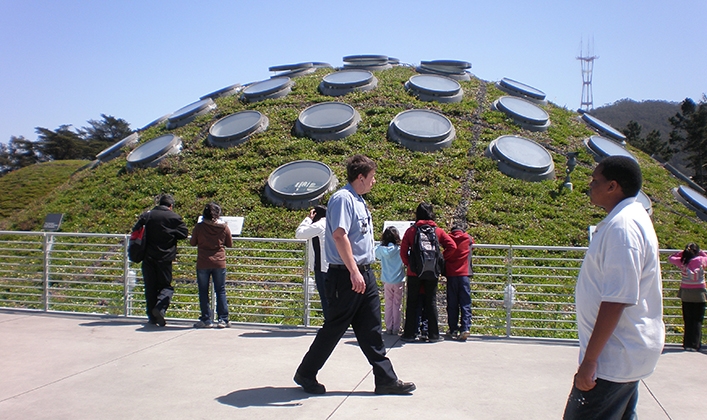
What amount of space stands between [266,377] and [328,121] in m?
13.0

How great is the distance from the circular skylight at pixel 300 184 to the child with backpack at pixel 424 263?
24.2 ft

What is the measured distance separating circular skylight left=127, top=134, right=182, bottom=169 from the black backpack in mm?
13192

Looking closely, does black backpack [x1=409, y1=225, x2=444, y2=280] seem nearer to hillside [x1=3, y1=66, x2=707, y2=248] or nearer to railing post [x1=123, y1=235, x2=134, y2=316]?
railing post [x1=123, y1=235, x2=134, y2=316]

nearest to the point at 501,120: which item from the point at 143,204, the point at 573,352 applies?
the point at 143,204

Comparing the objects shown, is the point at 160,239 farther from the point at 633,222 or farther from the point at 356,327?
the point at 633,222

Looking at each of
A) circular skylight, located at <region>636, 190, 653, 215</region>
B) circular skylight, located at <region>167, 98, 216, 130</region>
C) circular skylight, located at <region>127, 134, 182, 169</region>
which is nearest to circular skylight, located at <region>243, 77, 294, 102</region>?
circular skylight, located at <region>167, 98, 216, 130</region>

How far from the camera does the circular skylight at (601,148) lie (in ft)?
56.0

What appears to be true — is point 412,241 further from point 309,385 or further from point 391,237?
point 309,385

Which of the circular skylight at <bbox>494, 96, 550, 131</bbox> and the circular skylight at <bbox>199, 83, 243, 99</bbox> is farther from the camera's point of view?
the circular skylight at <bbox>199, 83, 243, 99</bbox>

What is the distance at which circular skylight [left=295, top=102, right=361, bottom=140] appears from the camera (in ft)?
56.4

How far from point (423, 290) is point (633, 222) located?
4.80 m

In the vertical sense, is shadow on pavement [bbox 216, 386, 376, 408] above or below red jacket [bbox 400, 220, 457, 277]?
below

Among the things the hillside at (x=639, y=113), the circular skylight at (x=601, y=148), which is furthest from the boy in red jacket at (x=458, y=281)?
the hillside at (x=639, y=113)

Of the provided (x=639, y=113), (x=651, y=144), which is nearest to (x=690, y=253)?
(x=651, y=144)
